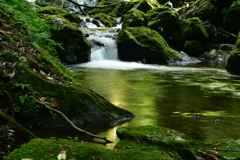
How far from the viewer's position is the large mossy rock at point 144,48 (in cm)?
1692

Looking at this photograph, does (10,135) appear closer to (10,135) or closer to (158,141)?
(10,135)

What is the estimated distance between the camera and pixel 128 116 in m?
5.28

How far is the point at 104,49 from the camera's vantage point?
18.3 m

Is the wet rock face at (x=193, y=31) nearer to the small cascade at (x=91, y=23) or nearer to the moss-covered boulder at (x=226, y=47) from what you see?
the moss-covered boulder at (x=226, y=47)

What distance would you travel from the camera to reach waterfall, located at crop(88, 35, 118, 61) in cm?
1762

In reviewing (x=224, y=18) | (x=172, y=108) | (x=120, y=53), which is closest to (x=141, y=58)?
(x=120, y=53)

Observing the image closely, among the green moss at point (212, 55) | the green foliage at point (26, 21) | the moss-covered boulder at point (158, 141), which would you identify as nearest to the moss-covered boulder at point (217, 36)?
the green moss at point (212, 55)

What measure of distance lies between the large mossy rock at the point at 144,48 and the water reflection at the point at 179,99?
4346mm

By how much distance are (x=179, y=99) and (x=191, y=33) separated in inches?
547

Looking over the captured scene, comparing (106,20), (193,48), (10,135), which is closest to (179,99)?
(10,135)

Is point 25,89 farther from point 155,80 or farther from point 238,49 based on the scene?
point 238,49

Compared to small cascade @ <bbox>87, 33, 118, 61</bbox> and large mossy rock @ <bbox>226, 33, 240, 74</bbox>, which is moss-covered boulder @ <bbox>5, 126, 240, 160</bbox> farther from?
small cascade @ <bbox>87, 33, 118, 61</bbox>

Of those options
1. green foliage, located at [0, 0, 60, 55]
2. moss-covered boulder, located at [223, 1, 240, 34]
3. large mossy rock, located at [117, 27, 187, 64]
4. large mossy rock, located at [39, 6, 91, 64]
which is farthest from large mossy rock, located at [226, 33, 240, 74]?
green foliage, located at [0, 0, 60, 55]

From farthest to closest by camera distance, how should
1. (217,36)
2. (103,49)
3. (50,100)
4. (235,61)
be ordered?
(217,36) → (103,49) → (235,61) → (50,100)
